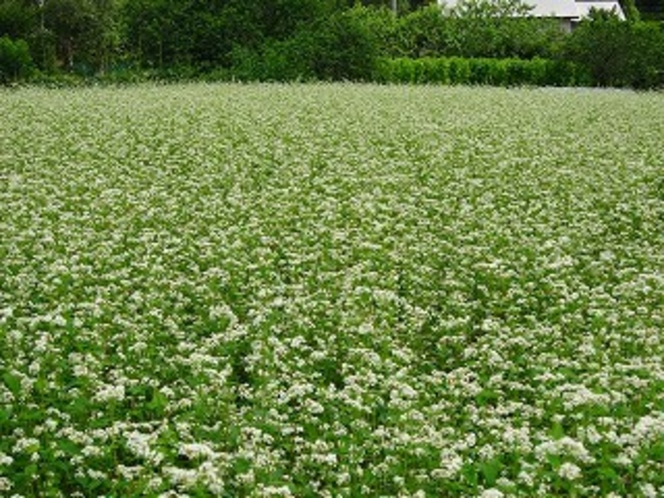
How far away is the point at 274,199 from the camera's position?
10.0 metres

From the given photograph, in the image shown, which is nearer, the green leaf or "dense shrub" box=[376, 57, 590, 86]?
the green leaf

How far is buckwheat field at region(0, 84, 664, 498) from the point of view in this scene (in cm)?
411

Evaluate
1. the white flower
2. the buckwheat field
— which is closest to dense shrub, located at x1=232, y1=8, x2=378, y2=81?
the buckwheat field

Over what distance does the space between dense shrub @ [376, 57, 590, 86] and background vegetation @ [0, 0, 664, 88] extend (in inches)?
2.4

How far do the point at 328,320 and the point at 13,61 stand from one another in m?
21.5

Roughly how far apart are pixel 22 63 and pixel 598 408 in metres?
23.6

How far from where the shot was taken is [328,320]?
20.1 ft

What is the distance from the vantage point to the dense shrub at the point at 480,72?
94.6ft

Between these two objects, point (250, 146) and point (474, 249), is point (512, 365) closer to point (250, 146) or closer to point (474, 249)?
point (474, 249)

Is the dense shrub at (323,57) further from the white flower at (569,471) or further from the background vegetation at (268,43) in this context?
the white flower at (569,471)

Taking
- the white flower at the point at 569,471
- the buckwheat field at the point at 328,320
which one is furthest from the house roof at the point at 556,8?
the white flower at the point at 569,471

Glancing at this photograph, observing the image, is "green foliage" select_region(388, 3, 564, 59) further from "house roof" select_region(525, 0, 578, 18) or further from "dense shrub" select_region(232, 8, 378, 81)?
"house roof" select_region(525, 0, 578, 18)

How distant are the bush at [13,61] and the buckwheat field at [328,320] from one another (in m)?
12.6

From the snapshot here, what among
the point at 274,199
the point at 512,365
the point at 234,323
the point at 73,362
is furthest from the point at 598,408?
the point at 274,199
